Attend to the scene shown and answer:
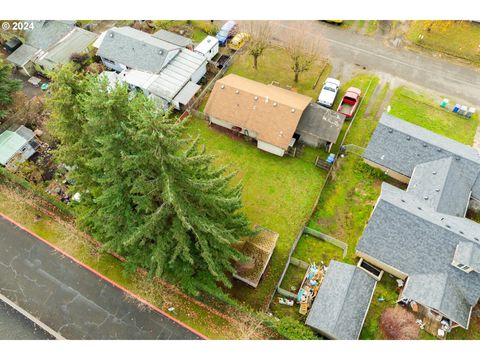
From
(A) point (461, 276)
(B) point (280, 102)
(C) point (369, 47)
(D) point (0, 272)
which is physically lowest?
(D) point (0, 272)

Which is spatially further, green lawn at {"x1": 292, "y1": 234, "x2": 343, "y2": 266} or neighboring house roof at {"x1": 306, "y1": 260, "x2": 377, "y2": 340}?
green lawn at {"x1": 292, "y1": 234, "x2": 343, "y2": 266}

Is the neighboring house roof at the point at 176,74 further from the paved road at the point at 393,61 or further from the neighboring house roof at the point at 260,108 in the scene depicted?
the paved road at the point at 393,61

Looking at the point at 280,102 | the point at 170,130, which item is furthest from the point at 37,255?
the point at 280,102

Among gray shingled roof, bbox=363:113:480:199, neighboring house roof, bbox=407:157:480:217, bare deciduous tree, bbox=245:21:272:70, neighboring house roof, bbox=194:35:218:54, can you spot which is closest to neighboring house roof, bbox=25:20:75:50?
neighboring house roof, bbox=194:35:218:54

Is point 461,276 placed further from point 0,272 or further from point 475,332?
point 0,272

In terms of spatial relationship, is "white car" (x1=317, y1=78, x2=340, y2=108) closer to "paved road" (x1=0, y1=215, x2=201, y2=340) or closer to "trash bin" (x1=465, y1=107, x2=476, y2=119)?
"trash bin" (x1=465, y1=107, x2=476, y2=119)

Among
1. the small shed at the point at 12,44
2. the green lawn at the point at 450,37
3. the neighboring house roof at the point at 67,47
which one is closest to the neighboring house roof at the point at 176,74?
the neighboring house roof at the point at 67,47
